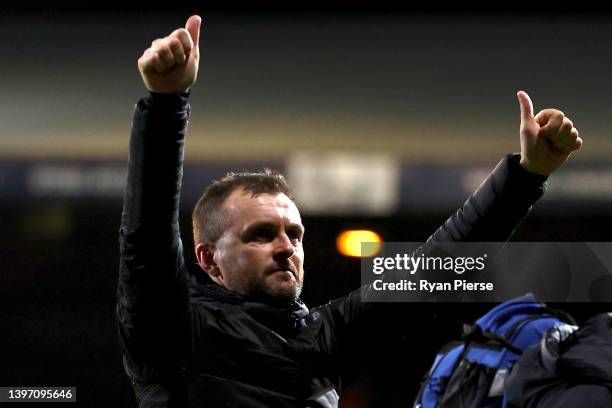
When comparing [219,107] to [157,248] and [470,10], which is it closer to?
[470,10]

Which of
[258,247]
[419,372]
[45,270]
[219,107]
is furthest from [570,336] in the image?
[45,270]

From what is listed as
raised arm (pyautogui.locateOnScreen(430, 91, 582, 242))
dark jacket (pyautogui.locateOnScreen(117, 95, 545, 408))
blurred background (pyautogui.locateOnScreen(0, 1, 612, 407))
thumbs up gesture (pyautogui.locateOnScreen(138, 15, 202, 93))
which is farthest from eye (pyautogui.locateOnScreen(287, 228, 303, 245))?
blurred background (pyautogui.locateOnScreen(0, 1, 612, 407))

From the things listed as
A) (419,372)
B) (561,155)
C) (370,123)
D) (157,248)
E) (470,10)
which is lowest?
(419,372)

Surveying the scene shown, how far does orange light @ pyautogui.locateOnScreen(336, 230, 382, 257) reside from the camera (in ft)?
13.9

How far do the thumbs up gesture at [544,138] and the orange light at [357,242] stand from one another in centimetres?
250

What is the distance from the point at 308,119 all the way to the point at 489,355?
2.62 meters

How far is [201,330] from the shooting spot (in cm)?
152

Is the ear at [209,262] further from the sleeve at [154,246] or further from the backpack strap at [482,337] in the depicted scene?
the backpack strap at [482,337]

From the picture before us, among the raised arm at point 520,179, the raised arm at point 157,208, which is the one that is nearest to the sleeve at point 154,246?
the raised arm at point 157,208

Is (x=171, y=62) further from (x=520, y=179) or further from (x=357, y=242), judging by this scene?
(x=357, y=242)

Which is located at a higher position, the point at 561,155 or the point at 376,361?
the point at 561,155

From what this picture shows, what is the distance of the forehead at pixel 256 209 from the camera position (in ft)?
5.38

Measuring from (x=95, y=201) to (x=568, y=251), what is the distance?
85.7 inches

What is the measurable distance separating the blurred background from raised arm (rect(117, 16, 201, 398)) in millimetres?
2720
